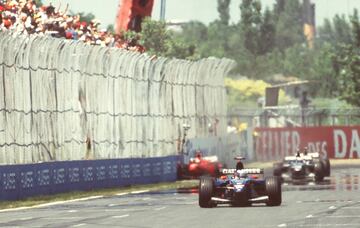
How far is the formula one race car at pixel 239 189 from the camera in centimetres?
3388

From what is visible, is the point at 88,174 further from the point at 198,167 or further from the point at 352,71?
the point at 352,71

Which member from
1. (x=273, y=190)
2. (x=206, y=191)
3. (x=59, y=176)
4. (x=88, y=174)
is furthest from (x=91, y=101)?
(x=273, y=190)

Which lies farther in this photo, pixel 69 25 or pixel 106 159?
pixel 69 25

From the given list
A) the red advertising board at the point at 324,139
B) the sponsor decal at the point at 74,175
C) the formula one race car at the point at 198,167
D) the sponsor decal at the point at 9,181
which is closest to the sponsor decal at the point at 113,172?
the sponsor decal at the point at 74,175

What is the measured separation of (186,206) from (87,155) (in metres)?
14.5

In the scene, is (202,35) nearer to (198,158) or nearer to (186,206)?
(198,158)

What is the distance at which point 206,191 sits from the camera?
33.9m

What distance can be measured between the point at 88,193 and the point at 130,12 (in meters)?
32.7

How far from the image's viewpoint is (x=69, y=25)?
54312 mm

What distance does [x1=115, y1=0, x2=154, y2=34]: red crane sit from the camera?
252 ft

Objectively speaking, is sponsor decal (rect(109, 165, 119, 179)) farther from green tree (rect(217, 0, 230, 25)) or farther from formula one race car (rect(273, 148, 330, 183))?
green tree (rect(217, 0, 230, 25))

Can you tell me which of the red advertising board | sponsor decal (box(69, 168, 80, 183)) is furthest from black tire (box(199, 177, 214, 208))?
the red advertising board

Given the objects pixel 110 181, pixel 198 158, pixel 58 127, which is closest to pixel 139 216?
pixel 58 127

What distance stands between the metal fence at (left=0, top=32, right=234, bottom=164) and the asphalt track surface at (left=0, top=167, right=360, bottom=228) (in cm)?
356
